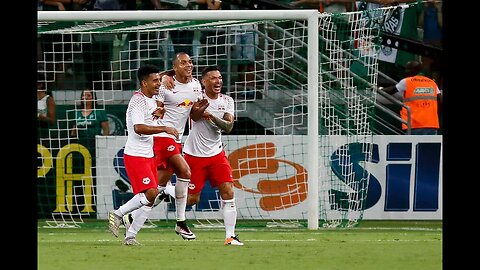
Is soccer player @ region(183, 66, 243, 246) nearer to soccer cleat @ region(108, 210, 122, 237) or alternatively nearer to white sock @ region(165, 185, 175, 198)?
→ white sock @ region(165, 185, 175, 198)

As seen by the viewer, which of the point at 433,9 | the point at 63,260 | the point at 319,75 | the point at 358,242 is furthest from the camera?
the point at 433,9

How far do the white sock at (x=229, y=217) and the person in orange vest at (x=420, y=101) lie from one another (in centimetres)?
484

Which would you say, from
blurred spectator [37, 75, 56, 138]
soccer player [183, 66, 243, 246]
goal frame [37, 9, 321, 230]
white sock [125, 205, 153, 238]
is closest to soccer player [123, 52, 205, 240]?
soccer player [183, 66, 243, 246]

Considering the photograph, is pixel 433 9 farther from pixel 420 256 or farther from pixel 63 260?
pixel 63 260

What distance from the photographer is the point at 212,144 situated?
13648 mm

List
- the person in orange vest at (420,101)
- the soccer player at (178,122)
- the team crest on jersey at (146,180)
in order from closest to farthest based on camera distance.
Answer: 1. the team crest on jersey at (146,180)
2. the soccer player at (178,122)
3. the person in orange vest at (420,101)

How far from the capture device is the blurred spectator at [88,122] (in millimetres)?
16844

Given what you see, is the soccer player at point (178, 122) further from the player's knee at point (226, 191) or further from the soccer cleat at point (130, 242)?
the soccer cleat at point (130, 242)

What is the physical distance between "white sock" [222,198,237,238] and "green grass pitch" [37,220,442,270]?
0.65ft

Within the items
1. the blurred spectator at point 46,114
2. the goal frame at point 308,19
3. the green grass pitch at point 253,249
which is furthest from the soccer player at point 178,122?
the blurred spectator at point 46,114

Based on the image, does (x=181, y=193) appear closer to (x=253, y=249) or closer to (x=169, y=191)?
(x=169, y=191)

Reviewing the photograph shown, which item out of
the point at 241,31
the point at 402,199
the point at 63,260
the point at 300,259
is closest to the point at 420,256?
the point at 300,259

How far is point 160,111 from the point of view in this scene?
13430 millimetres
